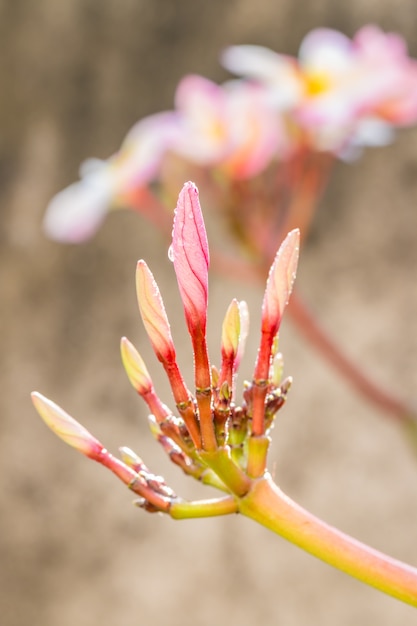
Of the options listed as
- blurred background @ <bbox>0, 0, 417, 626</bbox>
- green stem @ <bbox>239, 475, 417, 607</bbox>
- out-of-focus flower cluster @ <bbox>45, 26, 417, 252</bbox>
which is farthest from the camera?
blurred background @ <bbox>0, 0, 417, 626</bbox>

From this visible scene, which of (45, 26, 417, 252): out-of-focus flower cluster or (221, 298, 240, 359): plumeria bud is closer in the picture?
(221, 298, 240, 359): plumeria bud

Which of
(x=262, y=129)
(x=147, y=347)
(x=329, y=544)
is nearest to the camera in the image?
(x=329, y=544)

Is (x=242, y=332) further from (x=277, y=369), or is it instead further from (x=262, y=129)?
(x=262, y=129)

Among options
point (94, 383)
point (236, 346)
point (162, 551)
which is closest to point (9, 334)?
point (94, 383)

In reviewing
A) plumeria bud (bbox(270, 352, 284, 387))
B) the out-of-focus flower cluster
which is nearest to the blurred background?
the out-of-focus flower cluster

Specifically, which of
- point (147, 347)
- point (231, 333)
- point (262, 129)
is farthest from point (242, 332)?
point (147, 347)

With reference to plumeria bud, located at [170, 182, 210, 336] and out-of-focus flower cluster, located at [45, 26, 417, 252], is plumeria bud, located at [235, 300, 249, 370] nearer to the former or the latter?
plumeria bud, located at [170, 182, 210, 336]

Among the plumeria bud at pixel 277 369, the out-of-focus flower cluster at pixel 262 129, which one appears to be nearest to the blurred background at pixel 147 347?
the out-of-focus flower cluster at pixel 262 129
